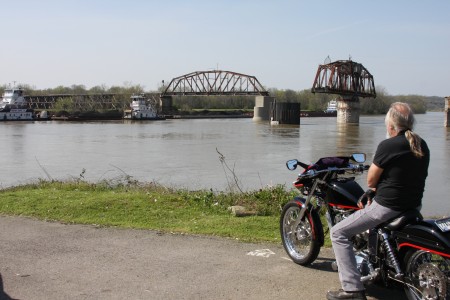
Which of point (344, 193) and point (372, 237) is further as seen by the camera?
point (344, 193)

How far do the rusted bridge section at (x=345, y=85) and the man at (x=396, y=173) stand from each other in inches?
4019

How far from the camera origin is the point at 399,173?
4.07 metres

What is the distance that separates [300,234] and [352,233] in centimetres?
106

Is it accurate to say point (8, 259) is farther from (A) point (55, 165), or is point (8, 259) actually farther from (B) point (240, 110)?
(B) point (240, 110)

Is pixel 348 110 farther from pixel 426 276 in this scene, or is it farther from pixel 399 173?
pixel 426 276

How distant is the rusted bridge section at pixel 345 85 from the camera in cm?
10719

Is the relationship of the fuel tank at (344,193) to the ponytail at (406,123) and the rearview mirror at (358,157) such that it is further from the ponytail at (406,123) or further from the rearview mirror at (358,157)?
the ponytail at (406,123)

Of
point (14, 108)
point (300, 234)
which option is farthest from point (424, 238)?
point (14, 108)

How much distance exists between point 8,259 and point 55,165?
797 inches

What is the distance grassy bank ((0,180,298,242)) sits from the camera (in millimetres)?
6984

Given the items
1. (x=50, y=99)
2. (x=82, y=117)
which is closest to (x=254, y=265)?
(x=82, y=117)

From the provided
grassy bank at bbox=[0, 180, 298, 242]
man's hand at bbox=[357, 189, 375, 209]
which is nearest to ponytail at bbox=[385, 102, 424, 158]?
man's hand at bbox=[357, 189, 375, 209]

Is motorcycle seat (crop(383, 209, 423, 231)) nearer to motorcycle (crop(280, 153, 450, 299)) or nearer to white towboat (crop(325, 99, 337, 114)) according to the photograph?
motorcycle (crop(280, 153, 450, 299))

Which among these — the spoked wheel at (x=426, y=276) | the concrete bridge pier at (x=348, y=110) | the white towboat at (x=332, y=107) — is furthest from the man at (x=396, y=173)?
the white towboat at (x=332, y=107)
